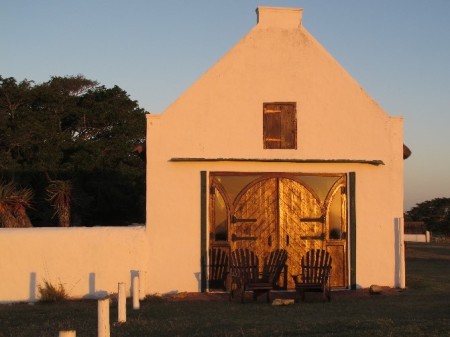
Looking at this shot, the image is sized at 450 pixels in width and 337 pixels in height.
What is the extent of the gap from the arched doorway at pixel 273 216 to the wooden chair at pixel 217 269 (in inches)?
9.0

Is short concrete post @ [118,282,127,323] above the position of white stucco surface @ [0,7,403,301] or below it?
below

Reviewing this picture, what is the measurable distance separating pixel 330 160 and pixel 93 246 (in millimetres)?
5325

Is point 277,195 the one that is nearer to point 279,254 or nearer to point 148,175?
point 279,254

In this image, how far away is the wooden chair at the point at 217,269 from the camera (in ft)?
51.0

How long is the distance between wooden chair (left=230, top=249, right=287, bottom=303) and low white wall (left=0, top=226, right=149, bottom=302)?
197 centimetres

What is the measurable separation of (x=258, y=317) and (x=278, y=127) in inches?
203

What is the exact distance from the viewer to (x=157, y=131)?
15484mm

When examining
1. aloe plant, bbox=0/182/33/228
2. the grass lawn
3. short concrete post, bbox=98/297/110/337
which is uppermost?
aloe plant, bbox=0/182/33/228

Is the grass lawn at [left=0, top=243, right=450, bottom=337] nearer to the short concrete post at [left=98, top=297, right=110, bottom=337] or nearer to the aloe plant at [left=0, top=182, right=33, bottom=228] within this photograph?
the short concrete post at [left=98, top=297, right=110, bottom=337]

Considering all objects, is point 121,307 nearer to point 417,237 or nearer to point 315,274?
point 315,274

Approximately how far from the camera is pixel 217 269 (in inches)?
612

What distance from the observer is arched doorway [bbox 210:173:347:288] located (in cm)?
1562

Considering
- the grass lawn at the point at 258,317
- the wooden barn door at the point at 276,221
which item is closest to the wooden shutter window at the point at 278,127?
the wooden barn door at the point at 276,221

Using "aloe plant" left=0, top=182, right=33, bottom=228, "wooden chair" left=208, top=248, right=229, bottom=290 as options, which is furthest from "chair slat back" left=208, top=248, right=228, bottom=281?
"aloe plant" left=0, top=182, right=33, bottom=228
